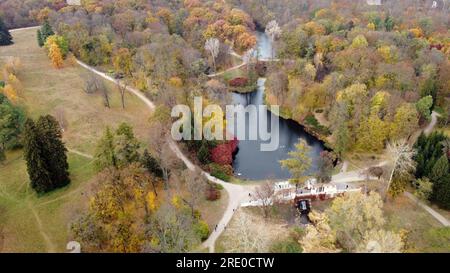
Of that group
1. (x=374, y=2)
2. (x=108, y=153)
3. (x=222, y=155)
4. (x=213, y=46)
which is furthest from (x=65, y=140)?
(x=374, y=2)

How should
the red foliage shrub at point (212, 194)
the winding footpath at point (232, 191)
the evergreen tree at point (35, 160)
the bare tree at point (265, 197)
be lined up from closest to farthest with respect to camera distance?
the winding footpath at point (232, 191), the bare tree at point (265, 197), the evergreen tree at point (35, 160), the red foliage shrub at point (212, 194)

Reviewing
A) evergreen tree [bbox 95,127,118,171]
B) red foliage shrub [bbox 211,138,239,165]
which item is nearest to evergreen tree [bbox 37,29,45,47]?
evergreen tree [bbox 95,127,118,171]

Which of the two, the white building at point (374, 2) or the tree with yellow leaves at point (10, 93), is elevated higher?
the white building at point (374, 2)

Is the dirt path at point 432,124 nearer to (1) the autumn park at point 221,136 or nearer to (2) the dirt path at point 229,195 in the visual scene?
(1) the autumn park at point 221,136

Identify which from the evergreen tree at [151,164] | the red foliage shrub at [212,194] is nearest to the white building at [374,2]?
the red foliage shrub at [212,194]

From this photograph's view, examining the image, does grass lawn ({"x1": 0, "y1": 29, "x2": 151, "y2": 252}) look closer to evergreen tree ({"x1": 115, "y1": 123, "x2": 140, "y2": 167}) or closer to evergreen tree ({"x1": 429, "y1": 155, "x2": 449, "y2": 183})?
evergreen tree ({"x1": 115, "y1": 123, "x2": 140, "y2": 167})
